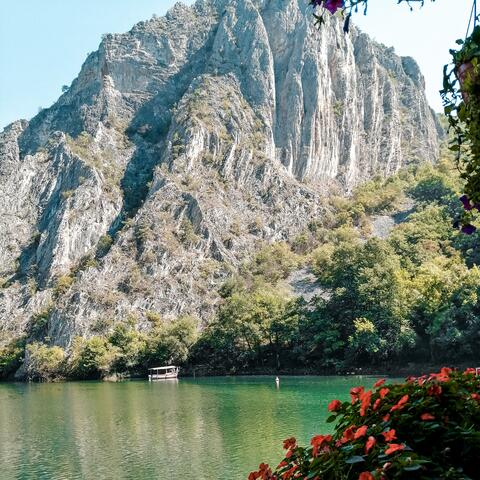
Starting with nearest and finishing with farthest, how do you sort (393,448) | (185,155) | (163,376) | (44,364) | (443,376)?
(393,448), (443,376), (163,376), (44,364), (185,155)

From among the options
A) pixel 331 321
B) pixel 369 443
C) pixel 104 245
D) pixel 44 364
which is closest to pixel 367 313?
pixel 331 321

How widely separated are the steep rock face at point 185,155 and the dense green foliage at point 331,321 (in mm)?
6676

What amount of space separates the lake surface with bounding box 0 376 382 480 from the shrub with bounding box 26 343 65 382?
27.1 m

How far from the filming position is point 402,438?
3.64m

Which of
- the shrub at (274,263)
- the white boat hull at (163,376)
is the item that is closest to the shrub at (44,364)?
the white boat hull at (163,376)

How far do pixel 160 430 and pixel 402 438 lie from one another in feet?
90.0

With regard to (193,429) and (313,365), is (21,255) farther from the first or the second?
(193,429)

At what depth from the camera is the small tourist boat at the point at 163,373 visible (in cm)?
6906

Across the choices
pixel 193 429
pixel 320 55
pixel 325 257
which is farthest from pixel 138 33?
pixel 193 429

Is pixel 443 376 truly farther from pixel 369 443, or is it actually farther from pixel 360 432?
pixel 369 443

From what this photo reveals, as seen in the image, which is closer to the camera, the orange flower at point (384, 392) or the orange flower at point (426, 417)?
the orange flower at point (426, 417)

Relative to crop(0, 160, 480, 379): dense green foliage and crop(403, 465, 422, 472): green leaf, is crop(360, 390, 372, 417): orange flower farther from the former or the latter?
crop(0, 160, 480, 379): dense green foliage

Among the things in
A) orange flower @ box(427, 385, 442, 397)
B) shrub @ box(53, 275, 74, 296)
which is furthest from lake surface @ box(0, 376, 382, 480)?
shrub @ box(53, 275, 74, 296)

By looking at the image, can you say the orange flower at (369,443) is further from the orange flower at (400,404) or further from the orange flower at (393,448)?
the orange flower at (400,404)
